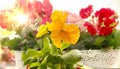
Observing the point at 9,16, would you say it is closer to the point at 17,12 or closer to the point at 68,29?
the point at 17,12

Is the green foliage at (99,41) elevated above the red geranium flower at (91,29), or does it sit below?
below

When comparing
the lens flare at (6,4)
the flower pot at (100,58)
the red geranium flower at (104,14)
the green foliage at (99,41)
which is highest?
the lens flare at (6,4)

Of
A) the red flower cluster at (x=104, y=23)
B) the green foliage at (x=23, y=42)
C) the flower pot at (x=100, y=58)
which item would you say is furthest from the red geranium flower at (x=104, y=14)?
the green foliage at (x=23, y=42)

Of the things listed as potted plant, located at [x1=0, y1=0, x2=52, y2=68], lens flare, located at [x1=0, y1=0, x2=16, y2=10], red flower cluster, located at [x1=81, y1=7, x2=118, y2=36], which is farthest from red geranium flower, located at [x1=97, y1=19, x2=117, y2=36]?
lens flare, located at [x1=0, y1=0, x2=16, y2=10]

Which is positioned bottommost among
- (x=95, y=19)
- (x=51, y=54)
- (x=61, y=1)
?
(x=51, y=54)

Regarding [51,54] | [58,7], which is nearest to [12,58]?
[58,7]

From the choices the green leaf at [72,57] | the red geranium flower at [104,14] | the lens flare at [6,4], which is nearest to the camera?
the green leaf at [72,57]

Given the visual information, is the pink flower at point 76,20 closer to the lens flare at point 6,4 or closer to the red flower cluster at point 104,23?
the red flower cluster at point 104,23
